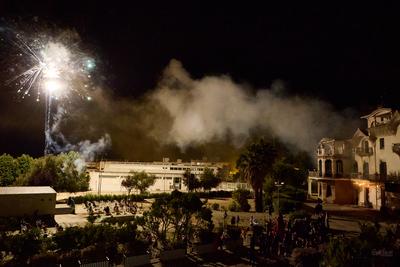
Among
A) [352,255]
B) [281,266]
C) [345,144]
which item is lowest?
[281,266]

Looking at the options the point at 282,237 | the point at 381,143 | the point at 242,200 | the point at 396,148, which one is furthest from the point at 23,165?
the point at 396,148

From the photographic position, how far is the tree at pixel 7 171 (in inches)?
2247

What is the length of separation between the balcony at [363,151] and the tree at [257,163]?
1207 cm

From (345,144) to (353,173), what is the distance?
454cm

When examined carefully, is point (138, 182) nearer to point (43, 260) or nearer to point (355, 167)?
point (355, 167)

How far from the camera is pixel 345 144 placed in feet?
144

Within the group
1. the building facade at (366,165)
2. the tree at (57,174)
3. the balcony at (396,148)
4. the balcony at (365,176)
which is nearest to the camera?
the balcony at (396,148)

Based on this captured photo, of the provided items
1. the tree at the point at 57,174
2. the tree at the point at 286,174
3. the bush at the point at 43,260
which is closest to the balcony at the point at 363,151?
the tree at the point at 286,174

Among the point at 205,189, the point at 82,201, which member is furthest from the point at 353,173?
the point at 82,201

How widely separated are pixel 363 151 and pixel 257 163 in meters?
14.6

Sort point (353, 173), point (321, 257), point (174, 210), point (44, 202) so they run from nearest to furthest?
point (321, 257) < point (174, 210) < point (44, 202) < point (353, 173)

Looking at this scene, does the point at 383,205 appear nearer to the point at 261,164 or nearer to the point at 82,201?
the point at 261,164

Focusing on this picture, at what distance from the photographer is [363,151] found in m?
39.8

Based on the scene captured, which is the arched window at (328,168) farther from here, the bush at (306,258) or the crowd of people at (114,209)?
the bush at (306,258)
